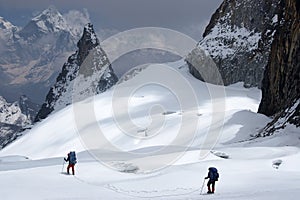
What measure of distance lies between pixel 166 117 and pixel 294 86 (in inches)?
1197

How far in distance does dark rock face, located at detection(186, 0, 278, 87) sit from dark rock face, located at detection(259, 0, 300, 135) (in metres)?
38.9

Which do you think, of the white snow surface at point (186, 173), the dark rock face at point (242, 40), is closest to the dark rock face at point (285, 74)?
the white snow surface at point (186, 173)

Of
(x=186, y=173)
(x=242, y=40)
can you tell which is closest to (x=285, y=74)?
(x=186, y=173)

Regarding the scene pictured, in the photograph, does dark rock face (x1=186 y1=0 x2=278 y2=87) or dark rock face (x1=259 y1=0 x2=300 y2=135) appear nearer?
dark rock face (x1=259 y1=0 x2=300 y2=135)

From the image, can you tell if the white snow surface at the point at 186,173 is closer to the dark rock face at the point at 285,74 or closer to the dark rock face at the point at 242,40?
the dark rock face at the point at 285,74

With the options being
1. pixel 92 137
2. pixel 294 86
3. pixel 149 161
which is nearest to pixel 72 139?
pixel 92 137

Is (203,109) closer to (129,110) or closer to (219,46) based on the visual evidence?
(129,110)

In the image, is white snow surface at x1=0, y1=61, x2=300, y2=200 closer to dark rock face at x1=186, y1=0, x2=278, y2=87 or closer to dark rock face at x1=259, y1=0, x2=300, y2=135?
dark rock face at x1=259, y1=0, x2=300, y2=135

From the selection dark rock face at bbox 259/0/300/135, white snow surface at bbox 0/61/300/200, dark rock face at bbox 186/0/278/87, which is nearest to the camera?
white snow surface at bbox 0/61/300/200

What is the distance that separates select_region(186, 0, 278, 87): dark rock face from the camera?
92.3 meters

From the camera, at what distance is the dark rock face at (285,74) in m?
40.1

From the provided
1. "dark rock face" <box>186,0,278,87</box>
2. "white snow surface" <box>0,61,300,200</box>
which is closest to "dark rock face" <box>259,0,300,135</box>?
"white snow surface" <box>0,61,300,200</box>

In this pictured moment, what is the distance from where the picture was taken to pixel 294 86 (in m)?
42.9

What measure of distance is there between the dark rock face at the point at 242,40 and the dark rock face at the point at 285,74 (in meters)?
38.9
